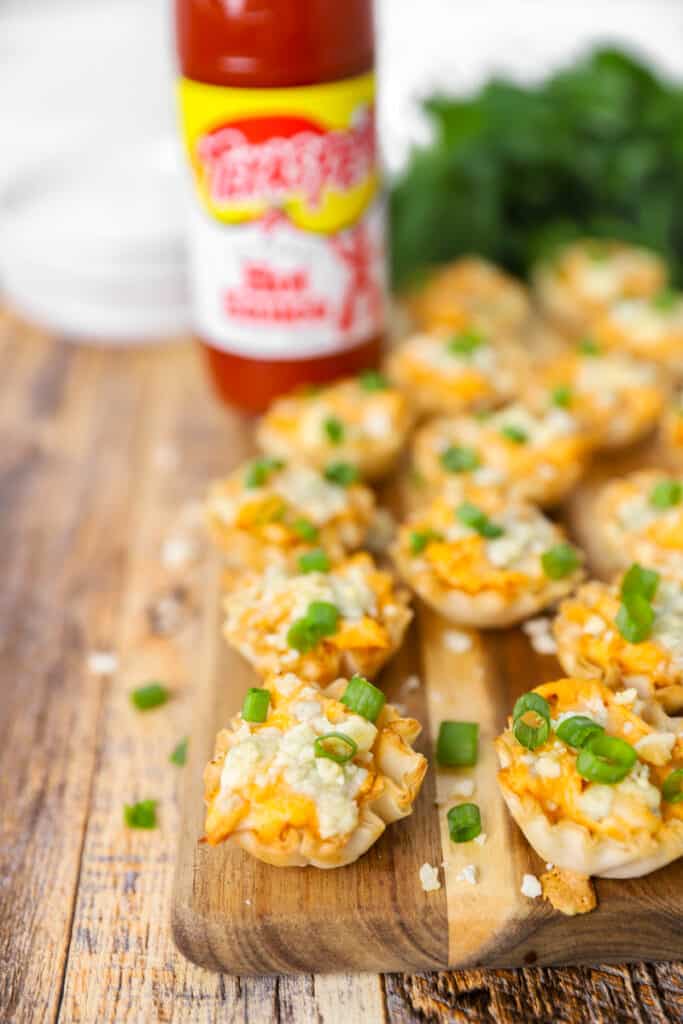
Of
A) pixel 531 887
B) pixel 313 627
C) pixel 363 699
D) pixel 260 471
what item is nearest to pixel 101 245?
pixel 260 471

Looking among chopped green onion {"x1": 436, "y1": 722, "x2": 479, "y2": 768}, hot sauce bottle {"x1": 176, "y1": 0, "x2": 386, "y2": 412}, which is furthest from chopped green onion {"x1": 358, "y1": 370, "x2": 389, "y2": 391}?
chopped green onion {"x1": 436, "y1": 722, "x2": 479, "y2": 768}

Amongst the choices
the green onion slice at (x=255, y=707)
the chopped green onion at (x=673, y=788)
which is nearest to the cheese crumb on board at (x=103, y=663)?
the green onion slice at (x=255, y=707)

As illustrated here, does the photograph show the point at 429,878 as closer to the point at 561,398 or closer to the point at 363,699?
the point at 363,699

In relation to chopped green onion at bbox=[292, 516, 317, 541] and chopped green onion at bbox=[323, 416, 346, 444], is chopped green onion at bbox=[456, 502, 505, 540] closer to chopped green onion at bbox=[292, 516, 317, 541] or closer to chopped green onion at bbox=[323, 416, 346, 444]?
chopped green onion at bbox=[292, 516, 317, 541]

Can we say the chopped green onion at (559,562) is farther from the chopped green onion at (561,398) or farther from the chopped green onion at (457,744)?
the chopped green onion at (561,398)

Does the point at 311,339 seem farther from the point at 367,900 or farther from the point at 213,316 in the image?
the point at 367,900

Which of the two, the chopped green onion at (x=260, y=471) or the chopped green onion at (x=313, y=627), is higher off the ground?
the chopped green onion at (x=313, y=627)
